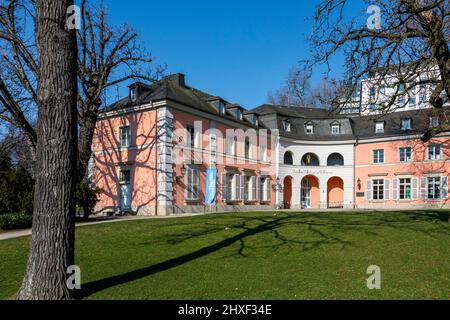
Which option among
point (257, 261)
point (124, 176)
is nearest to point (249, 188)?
point (124, 176)

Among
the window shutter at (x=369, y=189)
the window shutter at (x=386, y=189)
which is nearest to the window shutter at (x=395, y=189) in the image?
the window shutter at (x=386, y=189)

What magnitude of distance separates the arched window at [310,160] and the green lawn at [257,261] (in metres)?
23.7

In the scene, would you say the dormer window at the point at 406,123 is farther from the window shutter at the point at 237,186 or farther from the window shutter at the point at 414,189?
the window shutter at the point at 237,186

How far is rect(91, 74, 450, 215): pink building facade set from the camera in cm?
2273

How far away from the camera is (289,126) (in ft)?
116

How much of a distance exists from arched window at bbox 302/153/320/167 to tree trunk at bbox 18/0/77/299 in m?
32.6

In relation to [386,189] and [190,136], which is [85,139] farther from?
[386,189]

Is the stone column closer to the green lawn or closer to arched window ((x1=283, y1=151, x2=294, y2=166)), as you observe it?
the green lawn

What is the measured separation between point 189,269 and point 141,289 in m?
1.45

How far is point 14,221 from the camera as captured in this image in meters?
15.5

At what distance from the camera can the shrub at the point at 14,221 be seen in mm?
15172

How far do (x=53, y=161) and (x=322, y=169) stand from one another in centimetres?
3245
